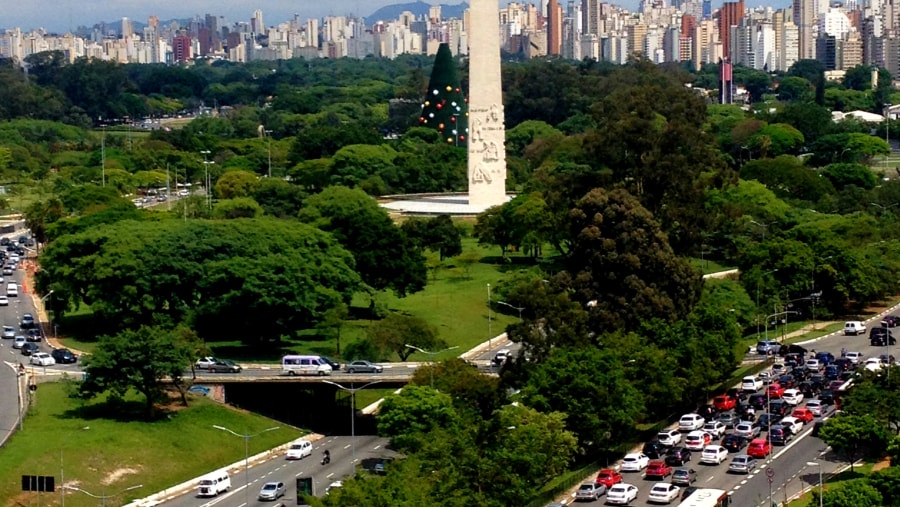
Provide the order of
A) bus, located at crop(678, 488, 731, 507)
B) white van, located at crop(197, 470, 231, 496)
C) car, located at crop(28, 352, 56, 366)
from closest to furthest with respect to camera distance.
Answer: bus, located at crop(678, 488, 731, 507)
white van, located at crop(197, 470, 231, 496)
car, located at crop(28, 352, 56, 366)

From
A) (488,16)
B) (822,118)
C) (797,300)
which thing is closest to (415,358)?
(797,300)

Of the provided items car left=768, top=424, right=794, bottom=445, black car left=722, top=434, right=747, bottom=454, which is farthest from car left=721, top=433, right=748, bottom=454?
car left=768, top=424, right=794, bottom=445

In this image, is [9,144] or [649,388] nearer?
[649,388]

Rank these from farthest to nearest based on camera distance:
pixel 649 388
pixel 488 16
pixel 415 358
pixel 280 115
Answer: pixel 280 115
pixel 488 16
pixel 415 358
pixel 649 388

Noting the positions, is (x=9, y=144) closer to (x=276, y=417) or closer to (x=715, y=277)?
(x=715, y=277)

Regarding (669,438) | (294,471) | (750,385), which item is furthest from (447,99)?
(294,471)

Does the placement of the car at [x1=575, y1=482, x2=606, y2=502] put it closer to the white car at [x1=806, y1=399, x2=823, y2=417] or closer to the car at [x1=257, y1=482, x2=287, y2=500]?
the car at [x1=257, y1=482, x2=287, y2=500]

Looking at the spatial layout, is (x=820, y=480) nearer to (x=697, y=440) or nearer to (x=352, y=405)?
(x=697, y=440)
